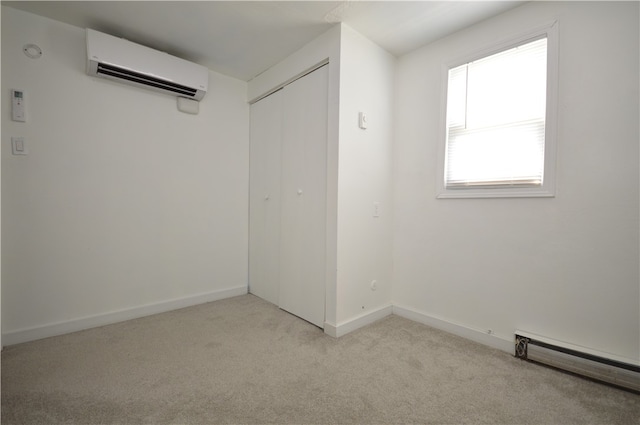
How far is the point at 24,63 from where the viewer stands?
78.7 inches

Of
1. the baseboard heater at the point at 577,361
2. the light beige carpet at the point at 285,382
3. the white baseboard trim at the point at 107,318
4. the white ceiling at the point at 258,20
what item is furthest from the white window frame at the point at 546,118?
the white baseboard trim at the point at 107,318

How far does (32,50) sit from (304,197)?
89.0 inches

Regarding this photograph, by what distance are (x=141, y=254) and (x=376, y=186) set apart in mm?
2190

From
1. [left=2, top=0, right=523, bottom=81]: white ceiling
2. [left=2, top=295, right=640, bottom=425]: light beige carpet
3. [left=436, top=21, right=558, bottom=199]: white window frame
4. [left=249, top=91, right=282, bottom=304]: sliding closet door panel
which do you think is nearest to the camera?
[left=2, top=295, right=640, bottom=425]: light beige carpet

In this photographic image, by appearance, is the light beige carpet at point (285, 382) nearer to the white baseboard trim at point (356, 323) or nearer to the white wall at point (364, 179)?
the white baseboard trim at point (356, 323)

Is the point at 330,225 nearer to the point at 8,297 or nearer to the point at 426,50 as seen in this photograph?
the point at 426,50

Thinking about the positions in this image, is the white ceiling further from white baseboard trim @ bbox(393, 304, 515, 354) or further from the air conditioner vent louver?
white baseboard trim @ bbox(393, 304, 515, 354)

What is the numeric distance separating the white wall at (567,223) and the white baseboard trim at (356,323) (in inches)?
14.4

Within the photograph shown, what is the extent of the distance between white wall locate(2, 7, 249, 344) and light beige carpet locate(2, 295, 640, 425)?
403 mm

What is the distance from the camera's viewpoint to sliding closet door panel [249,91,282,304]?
2.79m

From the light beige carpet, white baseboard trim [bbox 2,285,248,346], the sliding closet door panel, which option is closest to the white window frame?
the light beige carpet

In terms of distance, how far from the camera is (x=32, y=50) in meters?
2.03

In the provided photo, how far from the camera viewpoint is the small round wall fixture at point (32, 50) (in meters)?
2.01

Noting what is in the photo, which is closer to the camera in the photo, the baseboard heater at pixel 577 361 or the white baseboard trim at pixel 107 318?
the baseboard heater at pixel 577 361
